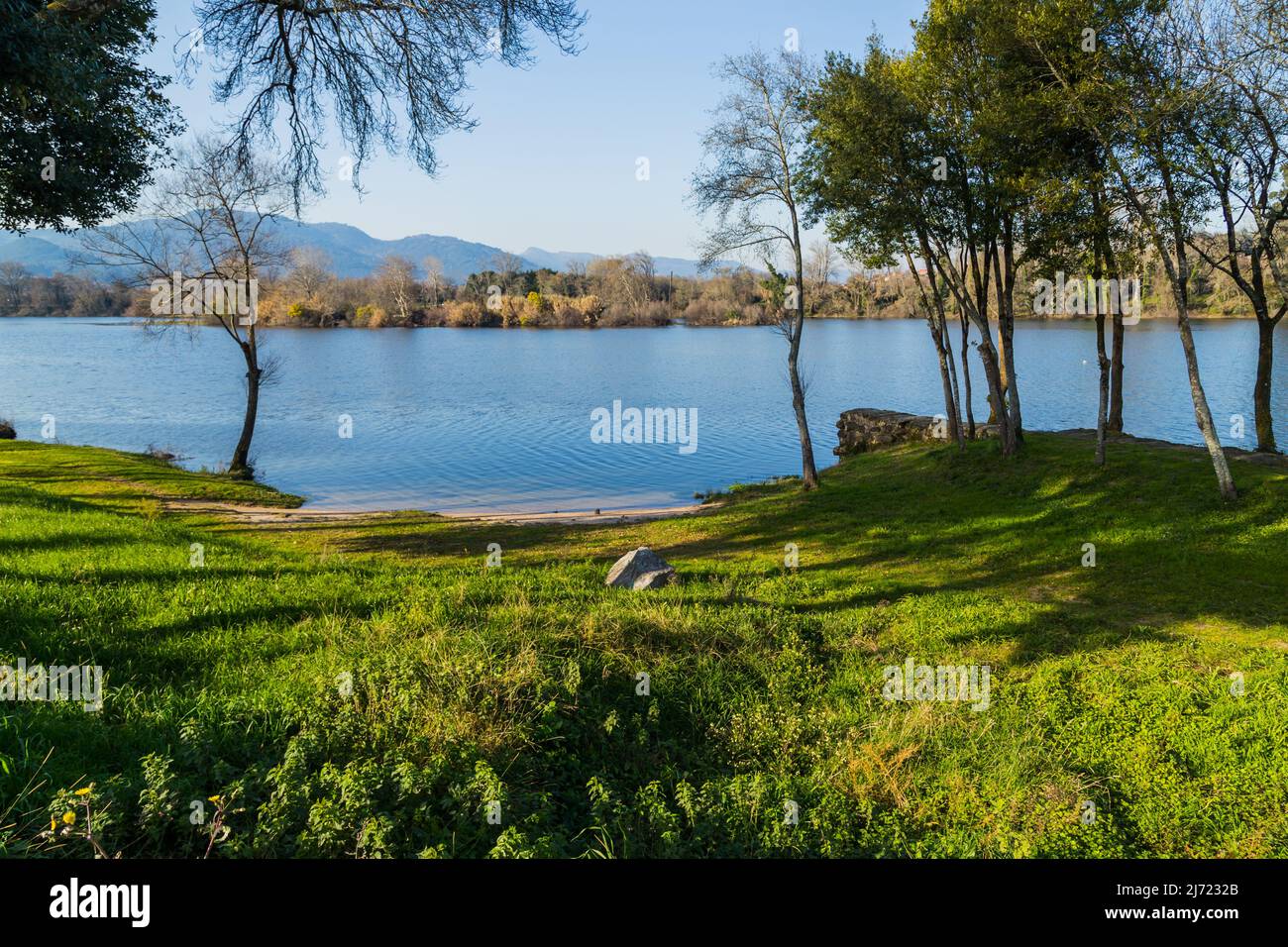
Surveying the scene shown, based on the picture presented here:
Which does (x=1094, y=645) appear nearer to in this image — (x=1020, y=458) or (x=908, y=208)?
(x=1020, y=458)

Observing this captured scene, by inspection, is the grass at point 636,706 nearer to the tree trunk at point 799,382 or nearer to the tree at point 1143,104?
the tree at point 1143,104

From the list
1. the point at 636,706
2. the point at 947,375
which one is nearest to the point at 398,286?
the point at 947,375

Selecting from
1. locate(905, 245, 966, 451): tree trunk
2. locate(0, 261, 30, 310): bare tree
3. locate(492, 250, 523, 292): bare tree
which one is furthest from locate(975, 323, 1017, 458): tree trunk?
locate(0, 261, 30, 310): bare tree

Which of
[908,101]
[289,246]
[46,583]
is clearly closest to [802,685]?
[46,583]

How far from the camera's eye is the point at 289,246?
3106 centimetres

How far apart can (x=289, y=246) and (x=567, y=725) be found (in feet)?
99.1

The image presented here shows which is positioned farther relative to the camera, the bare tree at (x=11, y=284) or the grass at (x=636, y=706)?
the bare tree at (x=11, y=284)

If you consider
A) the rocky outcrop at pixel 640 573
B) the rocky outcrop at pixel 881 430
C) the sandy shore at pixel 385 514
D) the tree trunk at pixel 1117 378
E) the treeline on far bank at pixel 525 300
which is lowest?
the sandy shore at pixel 385 514

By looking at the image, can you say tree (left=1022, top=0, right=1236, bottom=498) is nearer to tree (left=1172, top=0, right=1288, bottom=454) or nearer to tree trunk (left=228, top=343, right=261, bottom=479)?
tree (left=1172, top=0, right=1288, bottom=454)

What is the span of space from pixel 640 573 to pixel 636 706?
4696 millimetres

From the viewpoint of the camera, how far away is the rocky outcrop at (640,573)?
39.0 ft

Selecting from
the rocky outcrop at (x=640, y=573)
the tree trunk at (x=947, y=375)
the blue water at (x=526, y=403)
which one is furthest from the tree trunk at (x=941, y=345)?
the rocky outcrop at (x=640, y=573)

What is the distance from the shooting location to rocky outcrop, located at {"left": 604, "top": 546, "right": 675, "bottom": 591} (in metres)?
11.9

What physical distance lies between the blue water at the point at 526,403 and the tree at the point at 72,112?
45.5 ft
